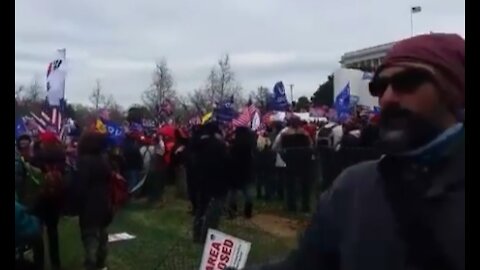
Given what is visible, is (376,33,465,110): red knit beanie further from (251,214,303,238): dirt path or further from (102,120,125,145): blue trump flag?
(102,120,125,145): blue trump flag

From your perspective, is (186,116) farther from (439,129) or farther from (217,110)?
(439,129)

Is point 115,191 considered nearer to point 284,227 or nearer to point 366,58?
point 284,227

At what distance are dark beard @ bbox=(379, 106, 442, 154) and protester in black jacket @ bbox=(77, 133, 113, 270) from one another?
4.72 metres

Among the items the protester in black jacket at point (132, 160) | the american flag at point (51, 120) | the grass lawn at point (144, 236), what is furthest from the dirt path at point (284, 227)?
the protester in black jacket at point (132, 160)

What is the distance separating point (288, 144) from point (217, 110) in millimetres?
1973

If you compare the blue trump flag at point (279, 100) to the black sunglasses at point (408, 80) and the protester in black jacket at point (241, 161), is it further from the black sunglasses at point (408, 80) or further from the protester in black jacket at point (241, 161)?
the black sunglasses at point (408, 80)

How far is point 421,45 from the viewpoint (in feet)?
4.66

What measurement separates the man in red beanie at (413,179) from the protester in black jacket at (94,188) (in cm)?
466

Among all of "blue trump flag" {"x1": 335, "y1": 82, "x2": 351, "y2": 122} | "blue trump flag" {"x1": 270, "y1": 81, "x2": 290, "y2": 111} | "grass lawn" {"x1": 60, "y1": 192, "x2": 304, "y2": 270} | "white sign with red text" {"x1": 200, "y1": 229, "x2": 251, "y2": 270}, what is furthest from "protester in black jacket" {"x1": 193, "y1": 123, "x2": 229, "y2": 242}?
"white sign with red text" {"x1": 200, "y1": 229, "x2": 251, "y2": 270}

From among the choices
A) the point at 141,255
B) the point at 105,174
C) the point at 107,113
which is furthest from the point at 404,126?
the point at 107,113

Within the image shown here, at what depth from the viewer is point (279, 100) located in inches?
443

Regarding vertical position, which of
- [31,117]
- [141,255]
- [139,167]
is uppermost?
[31,117]

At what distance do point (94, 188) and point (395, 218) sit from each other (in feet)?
15.6

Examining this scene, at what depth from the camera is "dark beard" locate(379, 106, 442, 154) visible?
4.49 ft
